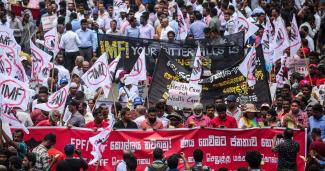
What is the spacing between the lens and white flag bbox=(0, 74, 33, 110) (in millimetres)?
22641

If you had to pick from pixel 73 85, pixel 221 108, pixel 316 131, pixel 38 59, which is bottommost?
pixel 316 131

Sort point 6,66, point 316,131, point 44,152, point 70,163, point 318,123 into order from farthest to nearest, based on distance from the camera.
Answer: point 318,123, point 316,131, point 6,66, point 44,152, point 70,163

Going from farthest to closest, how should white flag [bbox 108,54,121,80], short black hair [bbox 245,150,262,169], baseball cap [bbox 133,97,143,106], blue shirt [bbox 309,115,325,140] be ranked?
white flag [bbox 108,54,121,80] < baseball cap [bbox 133,97,143,106] < blue shirt [bbox 309,115,325,140] < short black hair [bbox 245,150,262,169]

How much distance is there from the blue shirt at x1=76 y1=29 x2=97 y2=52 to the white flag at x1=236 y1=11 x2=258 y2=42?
3425mm

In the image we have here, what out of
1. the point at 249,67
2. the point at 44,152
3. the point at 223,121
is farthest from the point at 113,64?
the point at 44,152

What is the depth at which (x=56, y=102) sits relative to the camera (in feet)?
83.4

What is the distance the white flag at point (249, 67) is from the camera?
2683 centimetres

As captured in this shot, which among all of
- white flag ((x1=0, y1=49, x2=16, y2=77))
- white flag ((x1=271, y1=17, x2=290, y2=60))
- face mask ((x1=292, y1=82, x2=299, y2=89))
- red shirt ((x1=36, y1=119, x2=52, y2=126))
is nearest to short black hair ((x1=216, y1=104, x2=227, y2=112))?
red shirt ((x1=36, y1=119, x2=52, y2=126))

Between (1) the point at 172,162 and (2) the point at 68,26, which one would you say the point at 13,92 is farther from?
(2) the point at 68,26

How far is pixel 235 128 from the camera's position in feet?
79.7

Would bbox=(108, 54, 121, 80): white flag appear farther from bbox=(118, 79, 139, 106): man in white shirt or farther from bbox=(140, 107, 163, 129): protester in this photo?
bbox=(140, 107, 163, 129): protester

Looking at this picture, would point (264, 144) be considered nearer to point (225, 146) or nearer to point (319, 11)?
point (225, 146)

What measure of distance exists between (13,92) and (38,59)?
17.2 ft

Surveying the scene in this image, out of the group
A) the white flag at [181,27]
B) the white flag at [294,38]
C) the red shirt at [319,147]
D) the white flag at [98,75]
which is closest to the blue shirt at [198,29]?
the white flag at [181,27]
